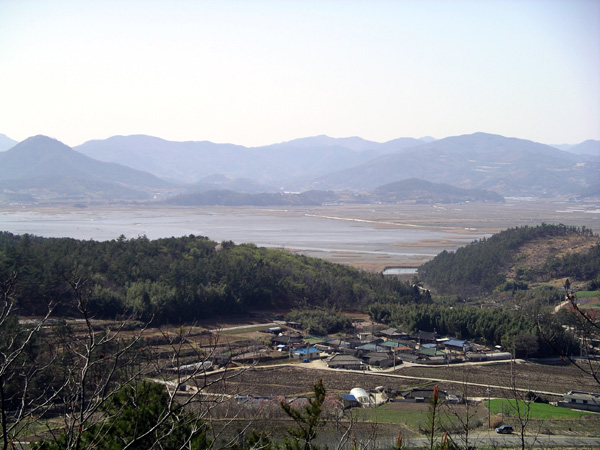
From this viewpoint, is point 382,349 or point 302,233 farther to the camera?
point 302,233

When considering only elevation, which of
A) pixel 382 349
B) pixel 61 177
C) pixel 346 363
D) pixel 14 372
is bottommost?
pixel 382 349

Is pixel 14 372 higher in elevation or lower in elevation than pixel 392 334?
higher

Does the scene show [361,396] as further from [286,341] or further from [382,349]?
[286,341]

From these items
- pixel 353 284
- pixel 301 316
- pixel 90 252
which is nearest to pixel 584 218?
pixel 353 284

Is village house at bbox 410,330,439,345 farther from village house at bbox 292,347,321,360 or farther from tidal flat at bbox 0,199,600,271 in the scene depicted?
tidal flat at bbox 0,199,600,271

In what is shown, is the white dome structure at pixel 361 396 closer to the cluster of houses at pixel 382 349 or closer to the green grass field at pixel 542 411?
the green grass field at pixel 542 411

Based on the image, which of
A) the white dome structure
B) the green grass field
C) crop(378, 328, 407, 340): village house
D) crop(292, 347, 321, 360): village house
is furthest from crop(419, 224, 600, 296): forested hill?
the white dome structure

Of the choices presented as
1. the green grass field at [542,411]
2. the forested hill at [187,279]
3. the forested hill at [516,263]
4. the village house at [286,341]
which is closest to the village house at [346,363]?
the village house at [286,341]

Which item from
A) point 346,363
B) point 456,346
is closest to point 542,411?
point 346,363
